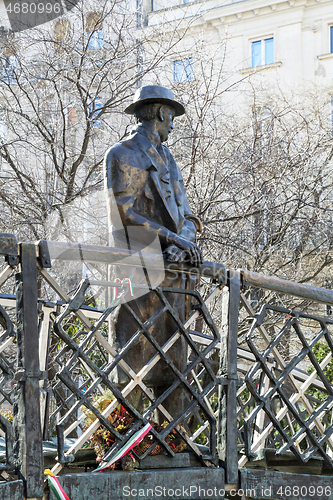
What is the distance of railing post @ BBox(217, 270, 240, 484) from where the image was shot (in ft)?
11.5

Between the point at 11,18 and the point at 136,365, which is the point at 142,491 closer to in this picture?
the point at 136,365

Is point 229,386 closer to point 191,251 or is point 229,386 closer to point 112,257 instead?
point 191,251

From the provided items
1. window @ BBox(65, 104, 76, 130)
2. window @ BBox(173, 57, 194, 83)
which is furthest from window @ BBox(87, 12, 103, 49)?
window @ BBox(173, 57, 194, 83)

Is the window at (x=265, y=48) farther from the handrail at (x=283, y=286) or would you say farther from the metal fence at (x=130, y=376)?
the metal fence at (x=130, y=376)

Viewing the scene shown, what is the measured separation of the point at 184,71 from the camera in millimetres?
10383

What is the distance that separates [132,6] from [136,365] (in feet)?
26.3

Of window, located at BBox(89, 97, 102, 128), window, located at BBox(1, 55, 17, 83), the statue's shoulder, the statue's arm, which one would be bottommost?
the statue's arm

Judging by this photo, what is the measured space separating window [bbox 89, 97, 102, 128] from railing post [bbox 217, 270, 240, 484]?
225 inches

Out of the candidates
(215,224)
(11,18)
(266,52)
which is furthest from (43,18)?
(266,52)

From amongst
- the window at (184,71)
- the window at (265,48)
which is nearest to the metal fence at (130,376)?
the window at (184,71)

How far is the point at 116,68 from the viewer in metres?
9.79

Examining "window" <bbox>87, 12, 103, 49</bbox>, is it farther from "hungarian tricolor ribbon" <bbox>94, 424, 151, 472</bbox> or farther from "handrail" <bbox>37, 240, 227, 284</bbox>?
"hungarian tricolor ribbon" <bbox>94, 424, 151, 472</bbox>

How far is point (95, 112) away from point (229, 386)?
22.3 feet

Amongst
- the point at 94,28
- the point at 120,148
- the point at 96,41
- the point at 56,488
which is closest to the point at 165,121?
the point at 120,148
